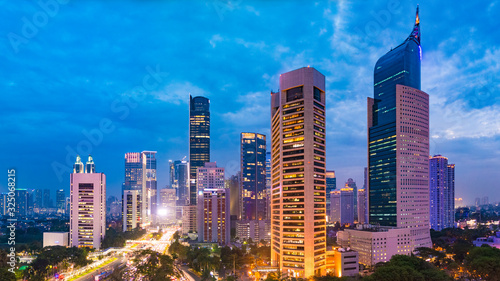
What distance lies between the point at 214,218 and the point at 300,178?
36066 millimetres

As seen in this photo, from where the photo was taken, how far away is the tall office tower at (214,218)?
242 ft

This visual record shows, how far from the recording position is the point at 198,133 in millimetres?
136750

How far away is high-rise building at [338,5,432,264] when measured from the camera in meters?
64.0

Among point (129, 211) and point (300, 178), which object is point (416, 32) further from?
point (129, 211)

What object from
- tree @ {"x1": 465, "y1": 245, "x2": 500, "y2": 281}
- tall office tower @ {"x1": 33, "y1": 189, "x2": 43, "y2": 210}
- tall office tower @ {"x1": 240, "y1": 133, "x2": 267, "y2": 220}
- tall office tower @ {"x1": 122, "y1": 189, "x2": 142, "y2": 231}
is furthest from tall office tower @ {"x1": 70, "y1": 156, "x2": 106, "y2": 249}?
tall office tower @ {"x1": 33, "y1": 189, "x2": 43, "y2": 210}

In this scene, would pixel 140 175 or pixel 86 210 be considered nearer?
pixel 86 210

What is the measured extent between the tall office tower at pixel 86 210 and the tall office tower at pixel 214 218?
21304 mm

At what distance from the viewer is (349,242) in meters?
58.9

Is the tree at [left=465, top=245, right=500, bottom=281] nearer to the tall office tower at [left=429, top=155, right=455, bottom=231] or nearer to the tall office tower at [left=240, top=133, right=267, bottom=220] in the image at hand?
the tall office tower at [left=429, top=155, right=455, bottom=231]

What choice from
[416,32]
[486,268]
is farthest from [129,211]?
[486,268]

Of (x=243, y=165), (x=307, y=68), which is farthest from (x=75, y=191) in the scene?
(x=243, y=165)

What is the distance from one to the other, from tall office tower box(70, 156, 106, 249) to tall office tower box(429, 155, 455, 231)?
87208 millimetres

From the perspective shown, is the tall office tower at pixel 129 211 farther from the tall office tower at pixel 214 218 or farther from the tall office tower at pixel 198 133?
the tall office tower at pixel 214 218

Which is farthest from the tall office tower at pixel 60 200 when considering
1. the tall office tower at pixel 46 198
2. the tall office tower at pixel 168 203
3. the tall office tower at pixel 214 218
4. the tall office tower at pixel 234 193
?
the tall office tower at pixel 214 218
